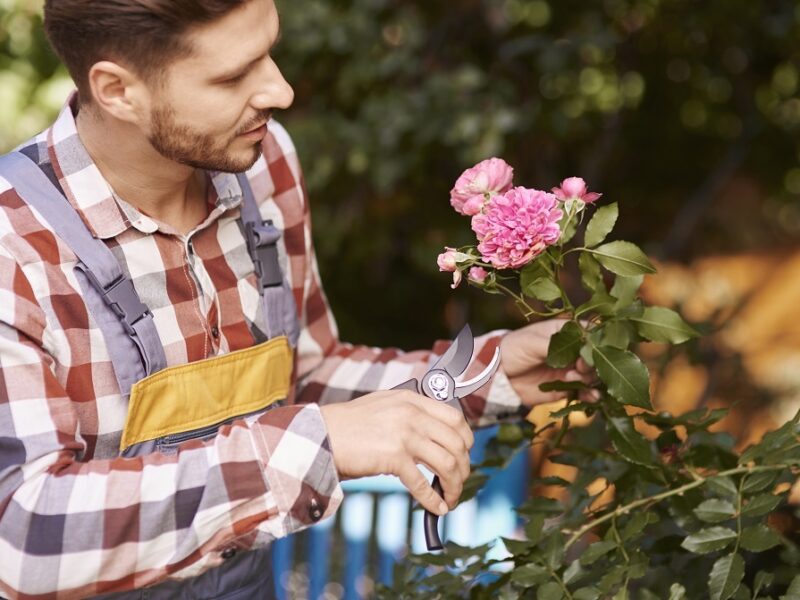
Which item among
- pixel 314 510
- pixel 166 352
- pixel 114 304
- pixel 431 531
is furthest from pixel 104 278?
pixel 431 531

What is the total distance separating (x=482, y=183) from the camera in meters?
1.19

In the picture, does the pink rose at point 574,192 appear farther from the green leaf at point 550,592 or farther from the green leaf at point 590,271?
the green leaf at point 550,592

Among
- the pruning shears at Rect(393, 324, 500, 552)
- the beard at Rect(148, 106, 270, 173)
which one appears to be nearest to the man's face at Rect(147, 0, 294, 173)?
the beard at Rect(148, 106, 270, 173)

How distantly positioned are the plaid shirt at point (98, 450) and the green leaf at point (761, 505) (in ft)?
1.43

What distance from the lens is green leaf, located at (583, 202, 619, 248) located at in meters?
1.15

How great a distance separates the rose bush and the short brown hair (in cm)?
35

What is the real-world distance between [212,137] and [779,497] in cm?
74

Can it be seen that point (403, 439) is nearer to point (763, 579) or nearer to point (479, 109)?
point (763, 579)

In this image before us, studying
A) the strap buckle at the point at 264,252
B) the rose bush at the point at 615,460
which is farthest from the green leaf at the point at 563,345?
the strap buckle at the point at 264,252

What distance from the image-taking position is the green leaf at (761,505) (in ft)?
3.55

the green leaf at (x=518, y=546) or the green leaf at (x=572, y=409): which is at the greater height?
the green leaf at (x=572, y=409)

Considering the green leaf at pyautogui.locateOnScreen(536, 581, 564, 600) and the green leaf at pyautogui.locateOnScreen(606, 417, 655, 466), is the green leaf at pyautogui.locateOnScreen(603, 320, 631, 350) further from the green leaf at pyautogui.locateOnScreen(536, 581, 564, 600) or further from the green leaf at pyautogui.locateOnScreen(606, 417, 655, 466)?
the green leaf at pyautogui.locateOnScreen(536, 581, 564, 600)

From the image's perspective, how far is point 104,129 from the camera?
1.27m

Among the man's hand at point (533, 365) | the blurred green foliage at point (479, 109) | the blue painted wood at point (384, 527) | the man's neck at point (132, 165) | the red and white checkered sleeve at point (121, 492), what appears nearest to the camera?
the red and white checkered sleeve at point (121, 492)
